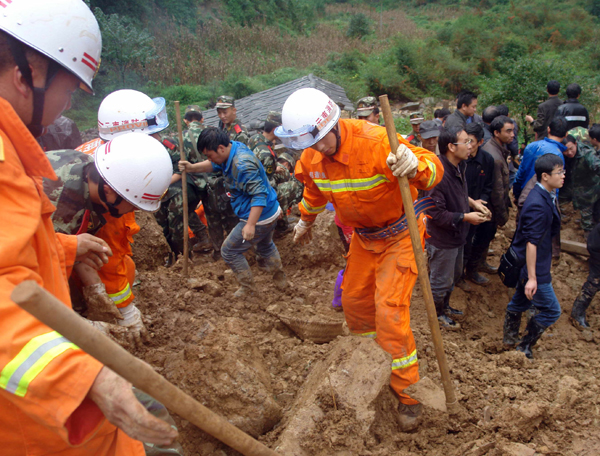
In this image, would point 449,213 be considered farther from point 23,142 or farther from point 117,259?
point 23,142

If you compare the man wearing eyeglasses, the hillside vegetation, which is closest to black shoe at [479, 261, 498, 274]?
the man wearing eyeglasses

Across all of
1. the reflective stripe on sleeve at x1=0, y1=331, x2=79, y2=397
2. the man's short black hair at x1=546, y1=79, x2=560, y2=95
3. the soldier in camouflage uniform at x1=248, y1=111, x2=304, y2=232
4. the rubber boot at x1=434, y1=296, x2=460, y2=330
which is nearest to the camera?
the reflective stripe on sleeve at x1=0, y1=331, x2=79, y2=397

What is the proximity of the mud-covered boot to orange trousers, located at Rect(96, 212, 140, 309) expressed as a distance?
2180mm

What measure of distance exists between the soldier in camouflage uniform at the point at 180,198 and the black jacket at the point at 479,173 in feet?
11.7

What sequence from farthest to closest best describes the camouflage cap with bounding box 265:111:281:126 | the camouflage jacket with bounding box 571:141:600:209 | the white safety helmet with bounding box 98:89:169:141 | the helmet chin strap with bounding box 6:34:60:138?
the camouflage cap with bounding box 265:111:281:126
the camouflage jacket with bounding box 571:141:600:209
the white safety helmet with bounding box 98:89:169:141
the helmet chin strap with bounding box 6:34:60:138

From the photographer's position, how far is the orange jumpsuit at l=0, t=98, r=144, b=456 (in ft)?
3.60

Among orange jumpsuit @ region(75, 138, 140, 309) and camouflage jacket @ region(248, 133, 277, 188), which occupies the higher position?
orange jumpsuit @ region(75, 138, 140, 309)

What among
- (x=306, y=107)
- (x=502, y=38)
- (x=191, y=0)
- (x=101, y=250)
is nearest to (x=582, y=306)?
(x=306, y=107)

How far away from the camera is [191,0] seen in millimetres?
24047

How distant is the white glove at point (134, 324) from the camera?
125 inches

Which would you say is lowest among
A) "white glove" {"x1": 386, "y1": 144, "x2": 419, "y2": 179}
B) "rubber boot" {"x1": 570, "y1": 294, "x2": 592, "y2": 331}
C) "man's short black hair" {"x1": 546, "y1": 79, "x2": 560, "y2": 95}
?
"rubber boot" {"x1": 570, "y1": 294, "x2": 592, "y2": 331}

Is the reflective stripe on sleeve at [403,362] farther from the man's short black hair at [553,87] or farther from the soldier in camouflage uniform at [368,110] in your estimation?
the man's short black hair at [553,87]

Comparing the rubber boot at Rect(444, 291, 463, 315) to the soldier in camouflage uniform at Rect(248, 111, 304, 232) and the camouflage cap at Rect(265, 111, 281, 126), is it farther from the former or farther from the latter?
the camouflage cap at Rect(265, 111, 281, 126)

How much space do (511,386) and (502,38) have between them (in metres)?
24.7
